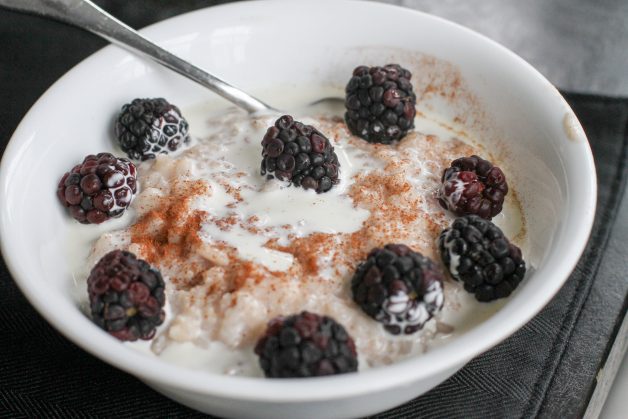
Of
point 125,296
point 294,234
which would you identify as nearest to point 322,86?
point 294,234

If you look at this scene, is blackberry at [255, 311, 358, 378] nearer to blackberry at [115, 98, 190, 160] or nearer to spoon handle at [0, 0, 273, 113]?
blackberry at [115, 98, 190, 160]

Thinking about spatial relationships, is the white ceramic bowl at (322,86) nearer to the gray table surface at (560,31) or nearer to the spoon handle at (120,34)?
the spoon handle at (120,34)

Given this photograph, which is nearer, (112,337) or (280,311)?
(112,337)

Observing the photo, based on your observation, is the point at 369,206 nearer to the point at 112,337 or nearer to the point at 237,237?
the point at 237,237

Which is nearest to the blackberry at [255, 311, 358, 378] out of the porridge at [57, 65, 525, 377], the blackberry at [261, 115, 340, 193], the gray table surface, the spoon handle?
the porridge at [57, 65, 525, 377]

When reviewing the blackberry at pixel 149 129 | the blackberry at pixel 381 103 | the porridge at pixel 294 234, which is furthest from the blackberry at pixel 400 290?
the blackberry at pixel 149 129

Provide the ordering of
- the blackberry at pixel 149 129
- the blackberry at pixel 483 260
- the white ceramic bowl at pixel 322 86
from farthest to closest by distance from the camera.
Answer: the blackberry at pixel 149 129 < the blackberry at pixel 483 260 < the white ceramic bowl at pixel 322 86

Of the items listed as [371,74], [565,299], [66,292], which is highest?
[371,74]

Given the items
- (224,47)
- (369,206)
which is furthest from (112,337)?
(224,47)

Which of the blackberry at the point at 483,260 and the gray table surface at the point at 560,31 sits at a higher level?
the blackberry at the point at 483,260
